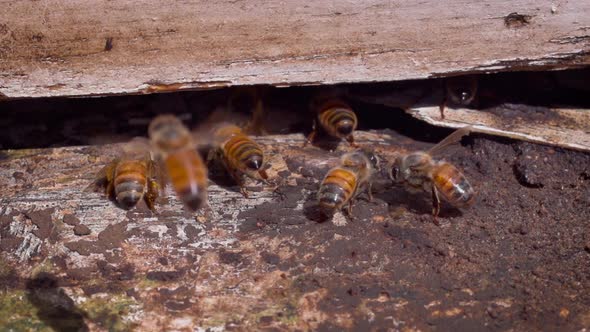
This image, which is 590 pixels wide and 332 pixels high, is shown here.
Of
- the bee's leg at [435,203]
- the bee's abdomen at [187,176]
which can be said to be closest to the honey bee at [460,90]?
the bee's leg at [435,203]

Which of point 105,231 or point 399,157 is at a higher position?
point 105,231

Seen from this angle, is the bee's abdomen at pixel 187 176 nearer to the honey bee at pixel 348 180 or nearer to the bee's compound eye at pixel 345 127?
the honey bee at pixel 348 180

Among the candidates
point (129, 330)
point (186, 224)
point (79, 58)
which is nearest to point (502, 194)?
point (186, 224)

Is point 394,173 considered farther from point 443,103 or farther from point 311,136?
point 311,136

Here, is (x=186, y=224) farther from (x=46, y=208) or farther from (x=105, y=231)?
(x=46, y=208)

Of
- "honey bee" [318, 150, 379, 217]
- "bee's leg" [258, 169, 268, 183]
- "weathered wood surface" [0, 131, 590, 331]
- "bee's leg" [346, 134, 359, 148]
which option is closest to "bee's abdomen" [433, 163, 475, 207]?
"weathered wood surface" [0, 131, 590, 331]
